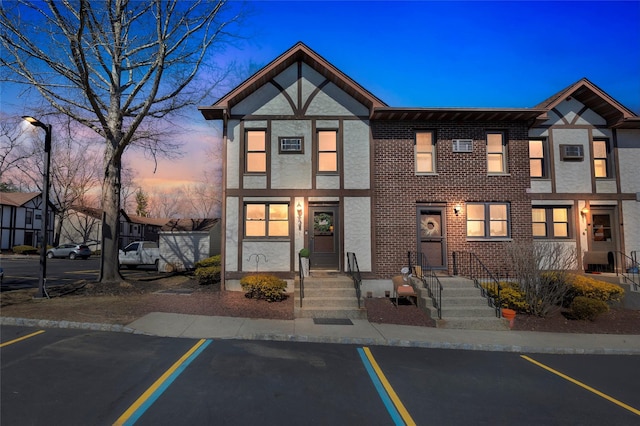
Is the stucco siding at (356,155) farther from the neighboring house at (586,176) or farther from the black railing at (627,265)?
the black railing at (627,265)

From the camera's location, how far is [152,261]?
2233cm

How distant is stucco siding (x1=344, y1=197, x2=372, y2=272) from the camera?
12.6m

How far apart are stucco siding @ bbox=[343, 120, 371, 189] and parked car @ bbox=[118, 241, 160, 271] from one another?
1494 cm

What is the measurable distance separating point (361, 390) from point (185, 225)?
65.4 ft

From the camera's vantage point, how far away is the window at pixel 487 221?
1312 centimetres

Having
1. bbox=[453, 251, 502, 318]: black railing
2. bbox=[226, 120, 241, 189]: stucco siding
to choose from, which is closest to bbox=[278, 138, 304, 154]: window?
bbox=[226, 120, 241, 189]: stucco siding

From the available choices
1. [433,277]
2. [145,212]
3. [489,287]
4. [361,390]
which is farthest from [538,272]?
[145,212]

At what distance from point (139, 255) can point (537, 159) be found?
72.4 ft

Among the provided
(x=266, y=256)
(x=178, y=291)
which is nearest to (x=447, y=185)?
(x=266, y=256)

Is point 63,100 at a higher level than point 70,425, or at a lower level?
higher

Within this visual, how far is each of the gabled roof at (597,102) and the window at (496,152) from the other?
2196 mm

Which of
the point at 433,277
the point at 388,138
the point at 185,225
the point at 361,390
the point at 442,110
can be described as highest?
the point at 442,110

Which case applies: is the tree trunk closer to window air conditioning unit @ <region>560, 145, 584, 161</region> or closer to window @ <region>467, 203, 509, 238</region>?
window @ <region>467, 203, 509, 238</region>

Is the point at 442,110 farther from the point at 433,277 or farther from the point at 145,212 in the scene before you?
the point at 145,212
